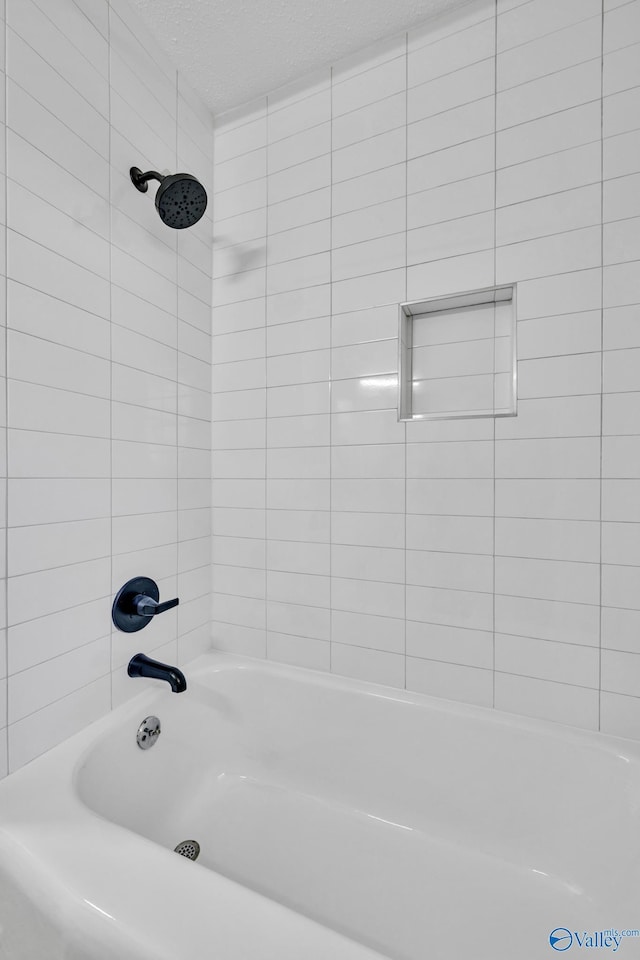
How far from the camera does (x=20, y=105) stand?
3.41 feet

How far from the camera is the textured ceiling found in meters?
1.34

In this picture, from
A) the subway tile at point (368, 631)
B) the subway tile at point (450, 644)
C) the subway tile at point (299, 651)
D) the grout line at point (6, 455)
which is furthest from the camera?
the subway tile at point (299, 651)

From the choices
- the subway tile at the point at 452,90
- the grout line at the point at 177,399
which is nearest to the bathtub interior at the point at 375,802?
the grout line at the point at 177,399

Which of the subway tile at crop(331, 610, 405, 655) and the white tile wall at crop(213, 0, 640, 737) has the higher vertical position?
the white tile wall at crop(213, 0, 640, 737)

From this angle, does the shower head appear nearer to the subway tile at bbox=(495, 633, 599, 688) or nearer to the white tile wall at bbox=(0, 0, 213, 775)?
the white tile wall at bbox=(0, 0, 213, 775)

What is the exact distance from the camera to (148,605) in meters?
1.32

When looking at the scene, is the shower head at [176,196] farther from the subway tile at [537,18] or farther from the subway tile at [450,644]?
the subway tile at [450,644]

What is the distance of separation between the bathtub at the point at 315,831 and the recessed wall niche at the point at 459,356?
36.2 inches

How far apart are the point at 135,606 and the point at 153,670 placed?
0.64 ft

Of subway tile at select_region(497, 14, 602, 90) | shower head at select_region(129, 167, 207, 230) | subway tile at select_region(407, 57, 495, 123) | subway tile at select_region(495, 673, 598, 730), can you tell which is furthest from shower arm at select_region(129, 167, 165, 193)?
subway tile at select_region(495, 673, 598, 730)

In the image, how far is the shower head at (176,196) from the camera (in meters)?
1.28

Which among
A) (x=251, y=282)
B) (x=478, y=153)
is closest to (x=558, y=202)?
(x=478, y=153)

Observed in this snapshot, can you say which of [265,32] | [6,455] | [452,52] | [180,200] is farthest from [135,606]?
[452,52]

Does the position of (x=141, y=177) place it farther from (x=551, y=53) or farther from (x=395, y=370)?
(x=551, y=53)
